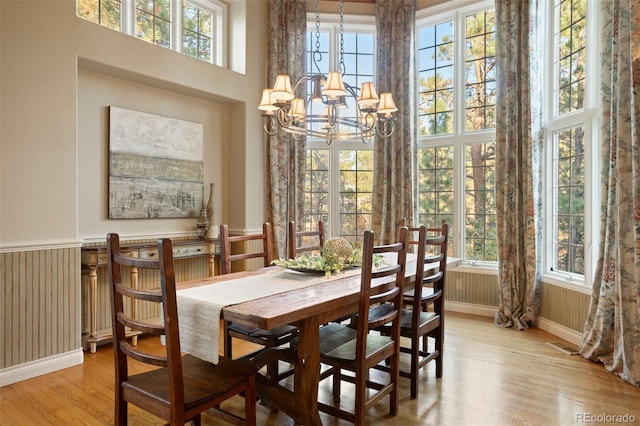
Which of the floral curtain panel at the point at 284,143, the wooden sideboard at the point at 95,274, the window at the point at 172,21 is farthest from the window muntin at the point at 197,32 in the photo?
the wooden sideboard at the point at 95,274

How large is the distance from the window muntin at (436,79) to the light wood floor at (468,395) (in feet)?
9.07

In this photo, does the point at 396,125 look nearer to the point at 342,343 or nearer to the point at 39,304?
the point at 342,343

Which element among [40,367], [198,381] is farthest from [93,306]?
[198,381]

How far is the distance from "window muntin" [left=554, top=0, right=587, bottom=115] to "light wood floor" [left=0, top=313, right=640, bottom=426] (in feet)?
7.65

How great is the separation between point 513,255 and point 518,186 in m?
0.72

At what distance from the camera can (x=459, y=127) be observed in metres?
4.81

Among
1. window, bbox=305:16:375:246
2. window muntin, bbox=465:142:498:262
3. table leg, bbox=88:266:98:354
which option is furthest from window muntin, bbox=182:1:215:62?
window muntin, bbox=465:142:498:262

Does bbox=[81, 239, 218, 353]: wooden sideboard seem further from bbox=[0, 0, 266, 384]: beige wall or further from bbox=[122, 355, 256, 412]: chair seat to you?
bbox=[122, 355, 256, 412]: chair seat

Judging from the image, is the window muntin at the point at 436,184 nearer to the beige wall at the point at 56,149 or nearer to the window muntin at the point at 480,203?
the window muntin at the point at 480,203

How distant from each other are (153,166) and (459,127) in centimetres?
345

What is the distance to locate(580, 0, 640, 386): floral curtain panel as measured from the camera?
2.79m

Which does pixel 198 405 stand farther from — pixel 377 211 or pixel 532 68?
pixel 532 68

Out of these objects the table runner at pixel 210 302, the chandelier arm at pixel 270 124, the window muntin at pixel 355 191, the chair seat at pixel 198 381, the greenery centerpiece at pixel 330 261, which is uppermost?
the chandelier arm at pixel 270 124

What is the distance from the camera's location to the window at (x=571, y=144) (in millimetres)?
3561
